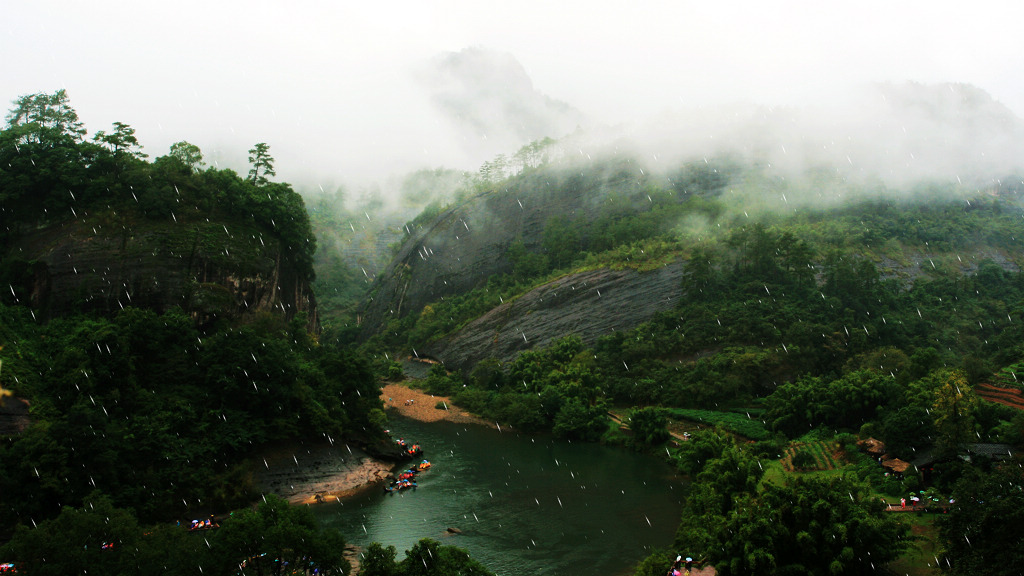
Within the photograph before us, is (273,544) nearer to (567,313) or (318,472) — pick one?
(318,472)

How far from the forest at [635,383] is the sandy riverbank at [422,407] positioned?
5.07 ft

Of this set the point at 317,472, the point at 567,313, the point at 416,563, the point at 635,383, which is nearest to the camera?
the point at 416,563

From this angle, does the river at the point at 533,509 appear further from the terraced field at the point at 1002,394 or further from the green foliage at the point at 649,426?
the terraced field at the point at 1002,394

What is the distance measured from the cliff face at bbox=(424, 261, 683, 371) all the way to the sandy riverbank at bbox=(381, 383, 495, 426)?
616 cm

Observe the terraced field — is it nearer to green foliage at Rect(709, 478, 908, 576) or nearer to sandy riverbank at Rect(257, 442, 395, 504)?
green foliage at Rect(709, 478, 908, 576)

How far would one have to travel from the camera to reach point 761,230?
186ft

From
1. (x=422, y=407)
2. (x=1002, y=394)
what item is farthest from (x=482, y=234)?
(x=1002, y=394)

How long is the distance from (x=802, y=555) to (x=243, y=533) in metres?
16.7

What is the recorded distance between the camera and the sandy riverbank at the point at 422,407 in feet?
171

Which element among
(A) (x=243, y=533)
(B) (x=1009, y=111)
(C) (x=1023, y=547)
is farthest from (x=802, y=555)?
(B) (x=1009, y=111)

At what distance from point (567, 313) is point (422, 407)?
54.7 ft

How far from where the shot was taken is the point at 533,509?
30859mm

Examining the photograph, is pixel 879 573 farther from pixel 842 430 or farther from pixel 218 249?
pixel 218 249

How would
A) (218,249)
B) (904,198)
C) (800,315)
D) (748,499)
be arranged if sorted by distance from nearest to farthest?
1. (748,499)
2. (218,249)
3. (800,315)
4. (904,198)
